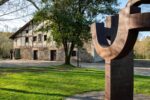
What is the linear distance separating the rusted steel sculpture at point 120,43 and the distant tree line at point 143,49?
4936cm

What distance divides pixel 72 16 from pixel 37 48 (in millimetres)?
22640

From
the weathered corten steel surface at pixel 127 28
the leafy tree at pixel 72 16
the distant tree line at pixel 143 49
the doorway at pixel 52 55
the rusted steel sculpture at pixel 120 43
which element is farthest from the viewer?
A: the distant tree line at pixel 143 49

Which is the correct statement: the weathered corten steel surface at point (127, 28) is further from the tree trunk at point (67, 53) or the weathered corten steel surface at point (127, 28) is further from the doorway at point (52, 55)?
the doorway at point (52, 55)

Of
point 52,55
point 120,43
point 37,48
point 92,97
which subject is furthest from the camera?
point 37,48

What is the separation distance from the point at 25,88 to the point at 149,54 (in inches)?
1887

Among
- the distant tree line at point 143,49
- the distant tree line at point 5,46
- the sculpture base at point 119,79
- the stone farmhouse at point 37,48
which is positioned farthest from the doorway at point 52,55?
the sculpture base at point 119,79

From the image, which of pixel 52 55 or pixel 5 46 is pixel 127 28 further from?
pixel 5 46

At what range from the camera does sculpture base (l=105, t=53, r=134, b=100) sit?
28.9 feet

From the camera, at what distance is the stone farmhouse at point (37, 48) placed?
47031 millimetres

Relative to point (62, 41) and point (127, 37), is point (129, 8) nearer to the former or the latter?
point (127, 37)

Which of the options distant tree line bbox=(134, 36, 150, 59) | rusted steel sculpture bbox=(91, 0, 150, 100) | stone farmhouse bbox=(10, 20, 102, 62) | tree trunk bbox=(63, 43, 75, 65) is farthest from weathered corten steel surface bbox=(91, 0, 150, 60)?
distant tree line bbox=(134, 36, 150, 59)

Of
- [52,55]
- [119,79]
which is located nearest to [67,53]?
[52,55]

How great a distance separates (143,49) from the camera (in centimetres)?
6125

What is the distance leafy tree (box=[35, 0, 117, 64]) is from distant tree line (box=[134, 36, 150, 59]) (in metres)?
26.2
